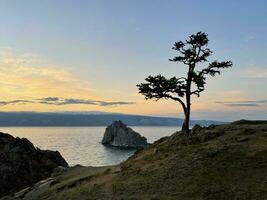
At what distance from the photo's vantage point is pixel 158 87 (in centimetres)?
5028

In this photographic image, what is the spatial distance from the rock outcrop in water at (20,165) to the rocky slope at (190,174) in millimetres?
13372

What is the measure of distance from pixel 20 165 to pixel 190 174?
34548mm

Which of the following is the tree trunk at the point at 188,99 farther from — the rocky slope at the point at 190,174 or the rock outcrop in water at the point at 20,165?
the rock outcrop in water at the point at 20,165

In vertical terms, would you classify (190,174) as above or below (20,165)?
above

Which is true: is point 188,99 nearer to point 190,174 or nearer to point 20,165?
point 190,174

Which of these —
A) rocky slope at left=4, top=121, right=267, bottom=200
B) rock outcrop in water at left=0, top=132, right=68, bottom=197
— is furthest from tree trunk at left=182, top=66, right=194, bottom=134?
rock outcrop in water at left=0, top=132, right=68, bottom=197

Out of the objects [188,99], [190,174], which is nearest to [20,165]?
[188,99]

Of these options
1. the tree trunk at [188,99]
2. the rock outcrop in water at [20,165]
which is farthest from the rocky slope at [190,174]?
the rock outcrop in water at [20,165]

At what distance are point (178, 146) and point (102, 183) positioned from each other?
8.93 m

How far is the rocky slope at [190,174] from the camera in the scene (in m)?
31.1

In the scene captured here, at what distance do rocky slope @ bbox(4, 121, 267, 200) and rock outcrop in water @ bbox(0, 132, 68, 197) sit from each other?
13372 mm

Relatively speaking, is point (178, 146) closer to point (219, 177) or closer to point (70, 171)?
point (219, 177)

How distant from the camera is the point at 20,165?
203 ft

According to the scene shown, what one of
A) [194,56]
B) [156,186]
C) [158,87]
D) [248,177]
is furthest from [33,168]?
[248,177]
